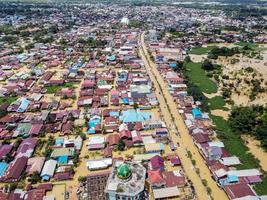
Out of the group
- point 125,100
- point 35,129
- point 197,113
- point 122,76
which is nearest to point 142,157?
point 197,113

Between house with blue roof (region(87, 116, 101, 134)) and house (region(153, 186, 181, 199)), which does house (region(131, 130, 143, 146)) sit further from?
house (region(153, 186, 181, 199))

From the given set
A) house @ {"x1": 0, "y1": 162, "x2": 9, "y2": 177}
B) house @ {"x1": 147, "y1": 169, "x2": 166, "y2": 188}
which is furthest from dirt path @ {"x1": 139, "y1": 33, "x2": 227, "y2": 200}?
house @ {"x1": 0, "y1": 162, "x2": 9, "y2": 177}

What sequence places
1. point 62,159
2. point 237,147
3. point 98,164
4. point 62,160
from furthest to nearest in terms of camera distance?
point 237,147, point 62,159, point 62,160, point 98,164

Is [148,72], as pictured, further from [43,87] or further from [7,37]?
[7,37]

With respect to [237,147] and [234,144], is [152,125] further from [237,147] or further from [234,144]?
[237,147]

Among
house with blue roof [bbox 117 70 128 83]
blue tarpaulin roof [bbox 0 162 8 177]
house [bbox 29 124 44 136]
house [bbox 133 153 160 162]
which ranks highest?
house with blue roof [bbox 117 70 128 83]
